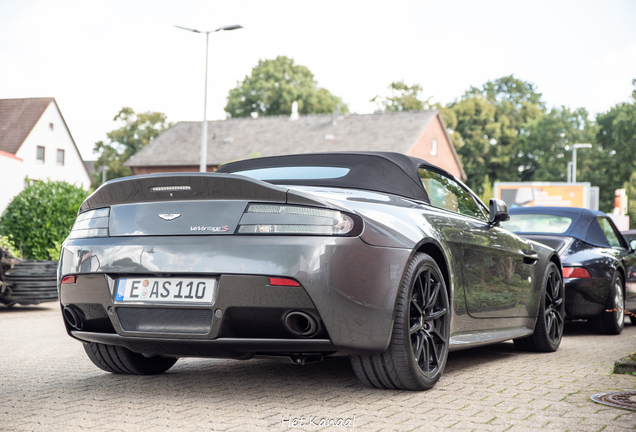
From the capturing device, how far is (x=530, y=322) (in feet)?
20.2

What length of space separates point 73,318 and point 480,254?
8.59 ft

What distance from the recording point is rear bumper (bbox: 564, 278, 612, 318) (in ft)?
26.5

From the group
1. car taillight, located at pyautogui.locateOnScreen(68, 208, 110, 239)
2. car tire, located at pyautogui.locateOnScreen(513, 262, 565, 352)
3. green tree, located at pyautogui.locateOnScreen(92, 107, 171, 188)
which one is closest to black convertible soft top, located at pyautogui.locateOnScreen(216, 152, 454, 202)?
car taillight, located at pyautogui.locateOnScreen(68, 208, 110, 239)

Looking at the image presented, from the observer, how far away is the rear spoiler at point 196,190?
382cm

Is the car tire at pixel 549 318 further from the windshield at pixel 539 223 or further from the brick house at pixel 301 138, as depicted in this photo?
the brick house at pixel 301 138

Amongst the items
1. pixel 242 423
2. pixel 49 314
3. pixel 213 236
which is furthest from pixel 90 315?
pixel 49 314

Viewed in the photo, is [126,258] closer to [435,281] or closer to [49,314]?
[435,281]

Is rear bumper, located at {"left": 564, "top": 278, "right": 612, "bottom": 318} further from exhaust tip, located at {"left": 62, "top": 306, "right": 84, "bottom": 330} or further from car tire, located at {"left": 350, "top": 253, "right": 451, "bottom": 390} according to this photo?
exhaust tip, located at {"left": 62, "top": 306, "right": 84, "bottom": 330}

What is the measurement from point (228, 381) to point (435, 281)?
143cm

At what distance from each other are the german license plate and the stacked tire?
7.51m

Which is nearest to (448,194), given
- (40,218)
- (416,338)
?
(416,338)

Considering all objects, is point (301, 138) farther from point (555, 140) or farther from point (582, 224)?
point (582, 224)

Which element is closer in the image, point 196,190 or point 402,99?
point 196,190

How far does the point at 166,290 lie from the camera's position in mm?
3844
